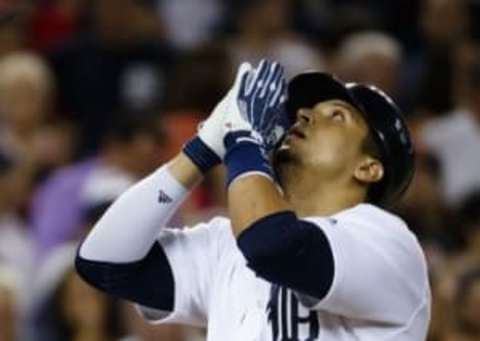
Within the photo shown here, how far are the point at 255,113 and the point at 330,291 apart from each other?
0.49 m

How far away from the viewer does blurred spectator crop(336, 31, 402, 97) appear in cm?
904

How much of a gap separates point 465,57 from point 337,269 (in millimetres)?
5009

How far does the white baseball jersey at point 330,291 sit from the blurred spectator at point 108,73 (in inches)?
152

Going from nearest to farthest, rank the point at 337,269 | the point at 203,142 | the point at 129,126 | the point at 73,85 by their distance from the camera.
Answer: the point at 337,269, the point at 203,142, the point at 129,126, the point at 73,85

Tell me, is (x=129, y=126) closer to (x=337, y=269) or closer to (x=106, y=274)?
(x=106, y=274)

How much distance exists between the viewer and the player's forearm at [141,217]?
507 centimetres

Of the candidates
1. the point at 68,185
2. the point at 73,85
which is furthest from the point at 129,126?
the point at 73,85

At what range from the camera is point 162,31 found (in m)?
9.86

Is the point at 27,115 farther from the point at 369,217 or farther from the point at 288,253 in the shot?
the point at 288,253

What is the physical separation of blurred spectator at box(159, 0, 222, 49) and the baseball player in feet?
15.8

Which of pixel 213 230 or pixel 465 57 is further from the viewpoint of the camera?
pixel 465 57

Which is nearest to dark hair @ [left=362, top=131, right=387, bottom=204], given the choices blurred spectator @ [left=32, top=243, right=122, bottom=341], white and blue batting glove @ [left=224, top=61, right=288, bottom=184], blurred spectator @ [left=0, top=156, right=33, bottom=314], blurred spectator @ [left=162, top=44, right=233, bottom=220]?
white and blue batting glove @ [left=224, top=61, right=288, bottom=184]

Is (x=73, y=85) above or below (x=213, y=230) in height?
below

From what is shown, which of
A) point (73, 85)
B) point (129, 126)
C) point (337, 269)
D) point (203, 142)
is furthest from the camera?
point (73, 85)
